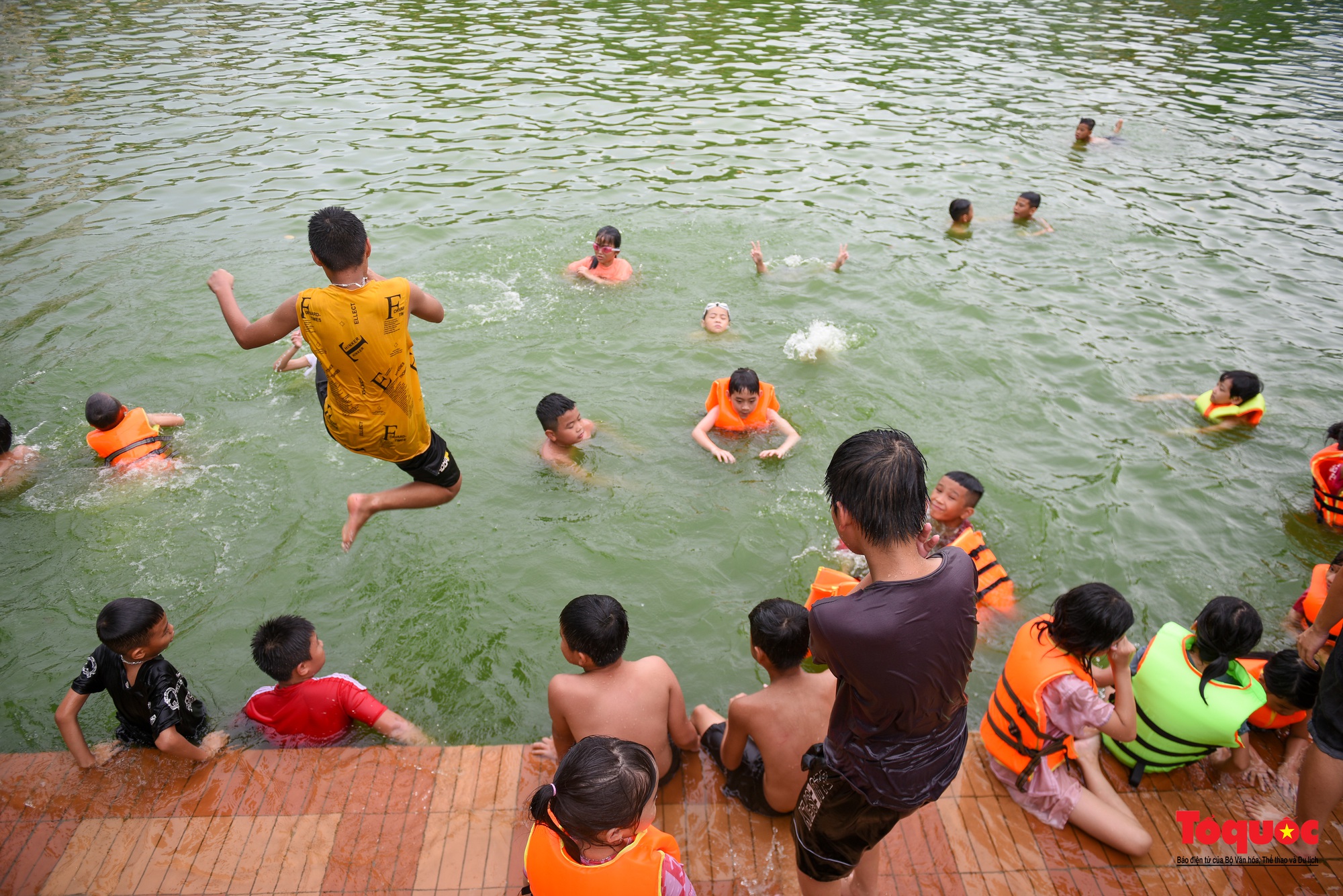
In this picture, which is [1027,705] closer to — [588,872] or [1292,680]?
[1292,680]

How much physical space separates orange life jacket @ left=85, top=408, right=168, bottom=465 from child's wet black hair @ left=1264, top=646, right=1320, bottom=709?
26.9 ft

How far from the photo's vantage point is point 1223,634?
149 inches

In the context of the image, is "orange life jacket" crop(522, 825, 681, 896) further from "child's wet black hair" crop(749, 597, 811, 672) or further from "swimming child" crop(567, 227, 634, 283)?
"swimming child" crop(567, 227, 634, 283)

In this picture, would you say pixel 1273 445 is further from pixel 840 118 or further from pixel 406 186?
pixel 406 186

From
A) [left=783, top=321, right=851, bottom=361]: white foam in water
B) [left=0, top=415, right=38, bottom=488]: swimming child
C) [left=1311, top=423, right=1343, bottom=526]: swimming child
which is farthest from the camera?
[left=783, top=321, right=851, bottom=361]: white foam in water

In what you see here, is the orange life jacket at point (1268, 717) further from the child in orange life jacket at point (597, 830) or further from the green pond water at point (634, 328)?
the child in orange life jacket at point (597, 830)

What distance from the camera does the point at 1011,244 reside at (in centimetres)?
1086

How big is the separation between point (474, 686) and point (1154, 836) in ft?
12.5

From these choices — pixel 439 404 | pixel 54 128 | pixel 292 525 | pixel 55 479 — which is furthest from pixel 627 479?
pixel 54 128

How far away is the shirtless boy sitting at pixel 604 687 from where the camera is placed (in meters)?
3.55

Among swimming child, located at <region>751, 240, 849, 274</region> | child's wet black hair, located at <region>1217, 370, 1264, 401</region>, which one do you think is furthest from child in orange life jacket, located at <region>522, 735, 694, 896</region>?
swimming child, located at <region>751, 240, 849, 274</region>

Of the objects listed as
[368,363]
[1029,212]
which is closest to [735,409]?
[368,363]

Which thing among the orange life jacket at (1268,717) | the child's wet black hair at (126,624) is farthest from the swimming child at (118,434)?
the orange life jacket at (1268,717)

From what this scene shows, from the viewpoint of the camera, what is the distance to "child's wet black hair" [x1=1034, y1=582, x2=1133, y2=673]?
3.39 meters
